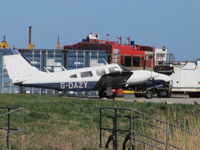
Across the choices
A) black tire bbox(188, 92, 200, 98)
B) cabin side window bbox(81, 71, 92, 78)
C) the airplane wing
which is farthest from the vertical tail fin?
black tire bbox(188, 92, 200, 98)

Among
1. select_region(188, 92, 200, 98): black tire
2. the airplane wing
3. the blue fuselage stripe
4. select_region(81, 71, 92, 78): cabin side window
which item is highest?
select_region(81, 71, 92, 78): cabin side window

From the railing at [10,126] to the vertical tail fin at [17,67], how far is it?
44.8 ft

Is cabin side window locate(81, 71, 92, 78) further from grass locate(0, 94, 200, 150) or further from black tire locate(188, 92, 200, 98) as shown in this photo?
black tire locate(188, 92, 200, 98)

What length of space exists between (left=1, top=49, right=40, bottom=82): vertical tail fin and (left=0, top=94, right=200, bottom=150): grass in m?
7.78

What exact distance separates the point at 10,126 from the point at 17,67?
656 inches

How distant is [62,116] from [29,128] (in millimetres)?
2410

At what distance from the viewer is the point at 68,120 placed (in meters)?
21.3

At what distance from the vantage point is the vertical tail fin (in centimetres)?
3488

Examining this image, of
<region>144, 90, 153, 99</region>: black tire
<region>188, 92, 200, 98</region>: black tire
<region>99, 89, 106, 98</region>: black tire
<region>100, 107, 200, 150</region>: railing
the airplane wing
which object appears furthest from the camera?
<region>188, 92, 200, 98</region>: black tire

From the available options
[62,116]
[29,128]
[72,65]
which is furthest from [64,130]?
[72,65]

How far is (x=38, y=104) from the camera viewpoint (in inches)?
A: 922

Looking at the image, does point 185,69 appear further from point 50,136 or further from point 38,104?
point 50,136

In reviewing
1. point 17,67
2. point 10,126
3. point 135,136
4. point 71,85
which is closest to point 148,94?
point 71,85

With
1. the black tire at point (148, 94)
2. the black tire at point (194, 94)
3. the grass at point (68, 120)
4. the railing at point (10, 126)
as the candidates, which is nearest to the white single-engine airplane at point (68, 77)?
the black tire at point (148, 94)
